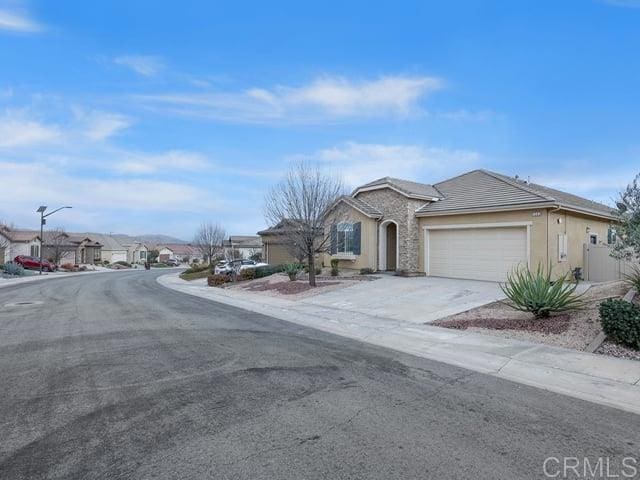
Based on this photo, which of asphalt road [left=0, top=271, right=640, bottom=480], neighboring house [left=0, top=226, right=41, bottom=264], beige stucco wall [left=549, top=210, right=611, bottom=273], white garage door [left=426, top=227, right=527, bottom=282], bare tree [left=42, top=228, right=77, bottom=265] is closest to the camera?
asphalt road [left=0, top=271, right=640, bottom=480]

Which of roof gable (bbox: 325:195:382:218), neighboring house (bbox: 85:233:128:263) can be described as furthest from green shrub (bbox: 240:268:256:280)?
neighboring house (bbox: 85:233:128:263)

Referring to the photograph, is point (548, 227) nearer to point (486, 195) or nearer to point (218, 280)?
point (486, 195)

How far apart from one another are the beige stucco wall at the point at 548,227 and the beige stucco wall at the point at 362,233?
3.36 meters

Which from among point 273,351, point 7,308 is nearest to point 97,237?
point 7,308

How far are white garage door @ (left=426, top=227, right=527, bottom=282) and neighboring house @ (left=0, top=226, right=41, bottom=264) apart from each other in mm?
51889

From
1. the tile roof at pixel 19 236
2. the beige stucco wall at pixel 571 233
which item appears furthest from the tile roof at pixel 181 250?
the beige stucco wall at pixel 571 233

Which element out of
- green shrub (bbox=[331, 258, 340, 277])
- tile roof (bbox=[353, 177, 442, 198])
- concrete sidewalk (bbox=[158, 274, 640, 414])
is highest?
tile roof (bbox=[353, 177, 442, 198])

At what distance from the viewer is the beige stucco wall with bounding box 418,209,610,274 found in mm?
16531

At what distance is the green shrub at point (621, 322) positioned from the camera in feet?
24.8

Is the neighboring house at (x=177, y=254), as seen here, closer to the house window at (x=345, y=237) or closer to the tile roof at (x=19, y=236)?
the tile roof at (x=19, y=236)

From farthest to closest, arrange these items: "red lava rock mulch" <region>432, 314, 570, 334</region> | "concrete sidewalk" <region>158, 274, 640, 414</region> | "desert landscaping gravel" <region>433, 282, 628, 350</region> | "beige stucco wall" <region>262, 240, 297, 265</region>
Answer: "beige stucco wall" <region>262, 240, 297, 265</region> < "red lava rock mulch" <region>432, 314, 570, 334</region> < "desert landscaping gravel" <region>433, 282, 628, 350</region> < "concrete sidewalk" <region>158, 274, 640, 414</region>

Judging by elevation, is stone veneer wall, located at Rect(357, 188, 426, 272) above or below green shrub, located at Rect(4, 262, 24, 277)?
above

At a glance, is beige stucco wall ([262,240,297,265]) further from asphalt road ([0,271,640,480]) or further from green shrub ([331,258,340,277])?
asphalt road ([0,271,640,480])

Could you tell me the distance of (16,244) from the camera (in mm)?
55719
